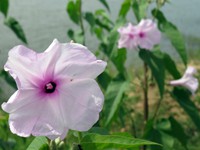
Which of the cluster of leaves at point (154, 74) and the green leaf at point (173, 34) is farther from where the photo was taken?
the green leaf at point (173, 34)

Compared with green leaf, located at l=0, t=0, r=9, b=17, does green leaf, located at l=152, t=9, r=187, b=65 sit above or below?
below

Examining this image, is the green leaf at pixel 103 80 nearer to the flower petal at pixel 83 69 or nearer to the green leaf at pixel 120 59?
the green leaf at pixel 120 59

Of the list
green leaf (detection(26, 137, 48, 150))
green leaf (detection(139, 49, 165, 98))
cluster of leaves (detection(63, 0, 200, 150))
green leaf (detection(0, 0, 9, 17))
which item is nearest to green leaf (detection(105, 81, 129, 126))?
cluster of leaves (detection(63, 0, 200, 150))

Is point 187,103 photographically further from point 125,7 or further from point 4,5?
point 4,5

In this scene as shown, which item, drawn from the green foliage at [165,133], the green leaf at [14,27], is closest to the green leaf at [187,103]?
the green foliage at [165,133]

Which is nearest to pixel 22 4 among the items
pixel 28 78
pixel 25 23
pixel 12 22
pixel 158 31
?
pixel 25 23

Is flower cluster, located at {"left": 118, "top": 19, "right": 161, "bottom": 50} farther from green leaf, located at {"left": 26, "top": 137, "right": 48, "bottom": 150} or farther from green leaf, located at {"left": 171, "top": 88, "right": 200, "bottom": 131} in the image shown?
green leaf, located at {"left": 26, "top": 137, "right": 48, "bottom": 150}
